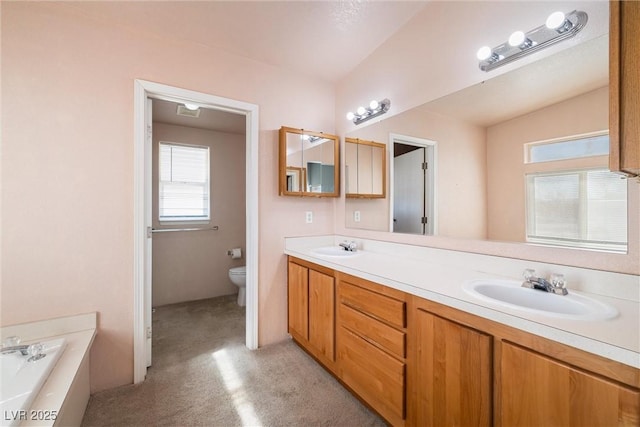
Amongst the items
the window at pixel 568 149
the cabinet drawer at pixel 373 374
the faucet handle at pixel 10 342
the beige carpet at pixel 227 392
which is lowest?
the beige carpet at pixel 227 392

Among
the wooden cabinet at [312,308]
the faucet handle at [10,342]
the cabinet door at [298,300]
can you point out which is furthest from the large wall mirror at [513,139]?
the faucet handle at [10,342]

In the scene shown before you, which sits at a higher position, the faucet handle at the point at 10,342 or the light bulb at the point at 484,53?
the light bulb at the point at 484,53

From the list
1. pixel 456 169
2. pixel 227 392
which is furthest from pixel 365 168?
pixel 227 392

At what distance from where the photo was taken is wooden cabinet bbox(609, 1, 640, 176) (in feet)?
2.33

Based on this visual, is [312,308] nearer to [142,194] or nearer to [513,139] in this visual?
[142,194]

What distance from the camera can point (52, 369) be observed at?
132 centimetres

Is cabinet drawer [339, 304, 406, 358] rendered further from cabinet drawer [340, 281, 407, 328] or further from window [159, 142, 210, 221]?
window [159, 142, 210, 221]

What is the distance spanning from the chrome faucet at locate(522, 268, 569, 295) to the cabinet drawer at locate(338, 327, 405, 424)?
720 mm

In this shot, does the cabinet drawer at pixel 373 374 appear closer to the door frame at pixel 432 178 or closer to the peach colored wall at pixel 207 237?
the door frame at pixel 432 178

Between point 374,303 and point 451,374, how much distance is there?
1.57 feet

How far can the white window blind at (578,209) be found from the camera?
1051 mm

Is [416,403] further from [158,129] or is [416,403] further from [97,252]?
[158,129]

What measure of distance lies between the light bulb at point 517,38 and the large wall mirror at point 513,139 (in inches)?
5.2

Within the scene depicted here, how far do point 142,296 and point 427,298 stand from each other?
1959 millimetres
